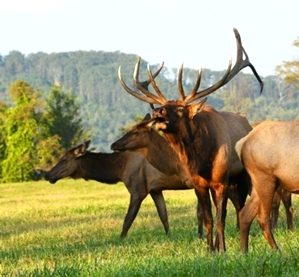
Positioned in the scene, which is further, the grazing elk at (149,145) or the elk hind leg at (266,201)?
the grazing elk at (149,145)

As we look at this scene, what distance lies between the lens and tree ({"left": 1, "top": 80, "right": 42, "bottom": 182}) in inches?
2569

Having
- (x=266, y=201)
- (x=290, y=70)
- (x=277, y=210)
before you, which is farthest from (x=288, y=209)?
(x=290, y=70)

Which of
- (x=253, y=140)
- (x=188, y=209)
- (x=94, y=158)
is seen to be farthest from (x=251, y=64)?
(x=188, y=209)

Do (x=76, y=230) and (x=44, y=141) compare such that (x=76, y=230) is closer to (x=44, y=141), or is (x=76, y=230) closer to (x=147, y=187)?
(x=147, y=187)

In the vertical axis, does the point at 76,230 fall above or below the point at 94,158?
below

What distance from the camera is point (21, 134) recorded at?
2630 inches

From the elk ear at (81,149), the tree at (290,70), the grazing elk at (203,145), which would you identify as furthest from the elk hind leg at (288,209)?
the tree at (290,70)

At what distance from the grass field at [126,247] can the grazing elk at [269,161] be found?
17.5 inches

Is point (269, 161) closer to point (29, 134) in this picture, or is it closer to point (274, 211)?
point (274, 211)

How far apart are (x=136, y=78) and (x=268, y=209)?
314 centimetres

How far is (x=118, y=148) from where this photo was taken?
1332 cm

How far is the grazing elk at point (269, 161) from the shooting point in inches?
386

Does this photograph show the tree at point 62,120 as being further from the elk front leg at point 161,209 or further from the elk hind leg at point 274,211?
the elk hind leg at point 274,211

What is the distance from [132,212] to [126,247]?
342 centimetres
